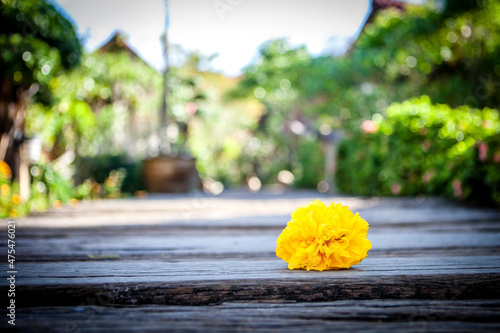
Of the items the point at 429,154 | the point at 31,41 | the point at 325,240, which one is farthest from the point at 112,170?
the point at 325,240

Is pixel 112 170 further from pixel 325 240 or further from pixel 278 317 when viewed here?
pixel 278 317

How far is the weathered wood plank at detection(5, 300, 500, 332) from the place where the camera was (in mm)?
614

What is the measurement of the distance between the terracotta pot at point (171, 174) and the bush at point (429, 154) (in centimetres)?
295

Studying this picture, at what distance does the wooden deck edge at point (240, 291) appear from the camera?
760 mm

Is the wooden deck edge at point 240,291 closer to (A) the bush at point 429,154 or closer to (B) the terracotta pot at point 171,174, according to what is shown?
(A) the bush at point 429,154

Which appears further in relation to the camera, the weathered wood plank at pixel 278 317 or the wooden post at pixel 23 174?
the wooden post at pixel 23 174

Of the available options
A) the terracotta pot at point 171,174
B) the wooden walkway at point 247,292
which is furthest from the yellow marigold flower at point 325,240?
the terracotta pot at point 171,174

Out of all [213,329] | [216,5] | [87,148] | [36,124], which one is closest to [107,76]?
[87,148]

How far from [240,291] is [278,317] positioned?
0.14m

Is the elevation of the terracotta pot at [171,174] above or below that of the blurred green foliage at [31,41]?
below

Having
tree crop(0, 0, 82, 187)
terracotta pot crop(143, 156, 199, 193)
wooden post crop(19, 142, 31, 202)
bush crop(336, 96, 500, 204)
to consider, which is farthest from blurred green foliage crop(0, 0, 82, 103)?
bush crop(336, 96, 500, 204)

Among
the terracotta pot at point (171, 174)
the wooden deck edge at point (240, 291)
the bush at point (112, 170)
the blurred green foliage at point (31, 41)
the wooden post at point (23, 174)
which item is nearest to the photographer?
the wooden deck edge at point (240, 291)

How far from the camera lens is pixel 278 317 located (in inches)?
26.1

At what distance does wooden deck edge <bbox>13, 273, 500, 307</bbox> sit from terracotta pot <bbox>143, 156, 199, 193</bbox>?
607 centimetres
